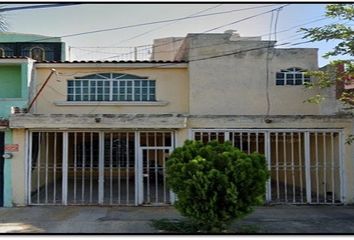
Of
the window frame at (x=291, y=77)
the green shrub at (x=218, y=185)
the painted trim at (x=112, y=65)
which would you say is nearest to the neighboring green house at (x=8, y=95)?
the painted trim at (x=112, y=65)

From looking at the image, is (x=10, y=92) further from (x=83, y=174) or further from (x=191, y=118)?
(x=191, y=118)

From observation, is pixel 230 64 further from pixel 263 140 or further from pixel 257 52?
pixel 263 140

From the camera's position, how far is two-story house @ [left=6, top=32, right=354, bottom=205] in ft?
41.2

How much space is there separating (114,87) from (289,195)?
282 inches

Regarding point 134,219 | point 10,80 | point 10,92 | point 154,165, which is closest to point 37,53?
point 10,80

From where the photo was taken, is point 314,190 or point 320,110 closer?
point 314,190

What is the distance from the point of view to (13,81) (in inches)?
590

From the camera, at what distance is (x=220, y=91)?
49.1ft

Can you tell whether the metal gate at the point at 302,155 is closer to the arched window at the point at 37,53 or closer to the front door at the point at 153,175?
the front door at the point at 153,175

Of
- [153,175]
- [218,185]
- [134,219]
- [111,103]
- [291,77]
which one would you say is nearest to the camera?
[218,185]

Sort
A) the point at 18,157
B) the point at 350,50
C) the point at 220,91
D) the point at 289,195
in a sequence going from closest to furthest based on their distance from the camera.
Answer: the point at 350,50 → the point at 18,157 → the point at 289,195 → the point at 220,91

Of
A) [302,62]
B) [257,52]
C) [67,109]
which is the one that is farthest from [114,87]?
[302,62]

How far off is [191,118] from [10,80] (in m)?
6.96

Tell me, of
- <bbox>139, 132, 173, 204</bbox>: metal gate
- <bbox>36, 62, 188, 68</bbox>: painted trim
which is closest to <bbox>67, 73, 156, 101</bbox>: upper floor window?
<bbox>36, 62, 188, 68</bbox>: painted trim
